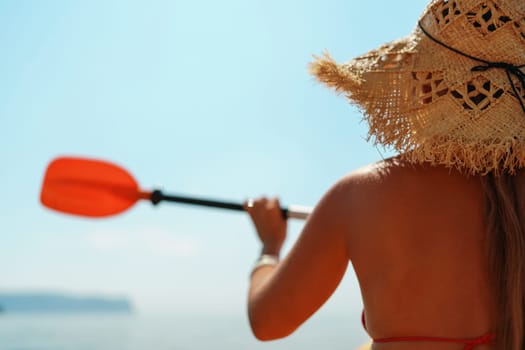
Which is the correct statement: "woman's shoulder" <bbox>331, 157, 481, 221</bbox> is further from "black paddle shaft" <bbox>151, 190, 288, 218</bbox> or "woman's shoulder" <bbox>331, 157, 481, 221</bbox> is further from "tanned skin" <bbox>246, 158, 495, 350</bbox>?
"black paddle shaft" <bbox>151, 190, 288, 218</bbox>

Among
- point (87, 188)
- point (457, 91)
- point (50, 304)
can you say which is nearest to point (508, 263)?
point (457, 91)

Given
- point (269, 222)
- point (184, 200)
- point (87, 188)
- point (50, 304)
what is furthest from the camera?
point (50, 304)

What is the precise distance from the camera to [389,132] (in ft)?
4.95

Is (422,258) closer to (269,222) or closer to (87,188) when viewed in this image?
(269,222)

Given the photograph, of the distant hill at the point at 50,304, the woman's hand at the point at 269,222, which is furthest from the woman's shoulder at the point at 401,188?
the distant hill at the point at 50,304

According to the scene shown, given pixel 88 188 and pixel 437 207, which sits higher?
pixel 88 188

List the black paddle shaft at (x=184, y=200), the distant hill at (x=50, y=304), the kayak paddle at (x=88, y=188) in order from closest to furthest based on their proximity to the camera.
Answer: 1. the black paddle shaft at (x=184, y=200)
2. the kayak paddle at (x=88, y=188)
3. the distant hill at (x=50, y=304)

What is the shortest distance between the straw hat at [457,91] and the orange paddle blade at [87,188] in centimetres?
211

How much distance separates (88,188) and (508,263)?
105 inches

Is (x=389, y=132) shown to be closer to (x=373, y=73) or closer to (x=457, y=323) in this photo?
(x=373, y=73)

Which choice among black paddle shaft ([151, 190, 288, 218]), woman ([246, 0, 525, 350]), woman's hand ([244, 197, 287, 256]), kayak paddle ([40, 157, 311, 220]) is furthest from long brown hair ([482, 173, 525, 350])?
kayak paddle ([40, 157, 311, 220])

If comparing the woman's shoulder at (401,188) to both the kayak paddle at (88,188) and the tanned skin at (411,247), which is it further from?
the kayak paddle at (88,188)

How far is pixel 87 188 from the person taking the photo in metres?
3.42

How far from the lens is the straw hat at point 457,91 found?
4.59 feet
